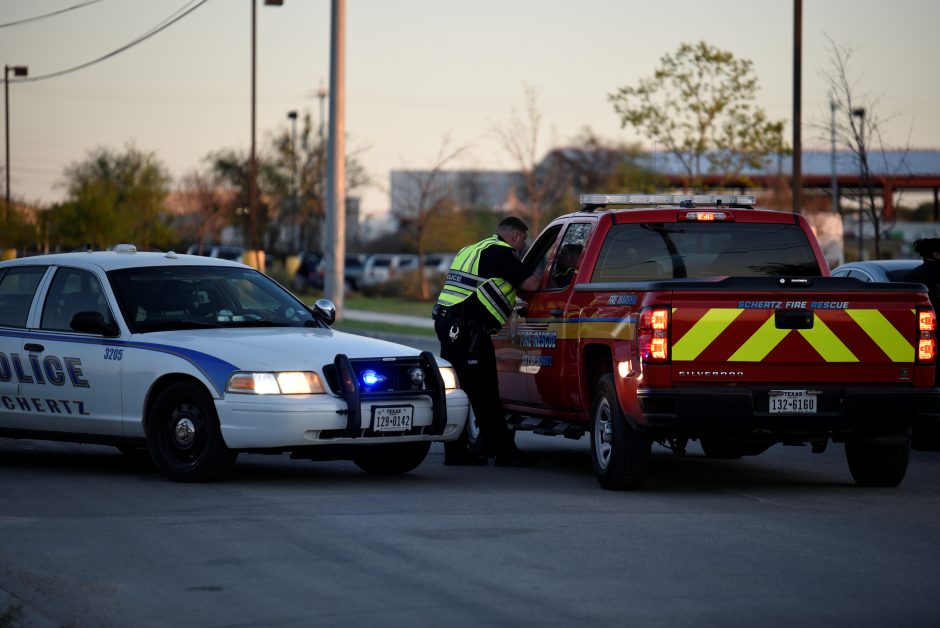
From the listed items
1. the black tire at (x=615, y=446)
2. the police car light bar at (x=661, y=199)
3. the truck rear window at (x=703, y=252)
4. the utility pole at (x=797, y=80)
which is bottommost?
the black tire at (x=615, y=446)

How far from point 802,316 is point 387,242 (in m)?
79.5

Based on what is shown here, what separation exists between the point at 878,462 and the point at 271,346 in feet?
13.8

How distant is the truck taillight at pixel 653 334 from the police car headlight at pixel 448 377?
5.52ft

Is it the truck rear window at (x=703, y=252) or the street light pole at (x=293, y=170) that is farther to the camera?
the street light pole at (x=293, y=170)

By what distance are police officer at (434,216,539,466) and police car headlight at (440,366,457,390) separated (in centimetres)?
83

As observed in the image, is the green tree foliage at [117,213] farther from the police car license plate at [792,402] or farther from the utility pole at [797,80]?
the police car license plate at [792,402]

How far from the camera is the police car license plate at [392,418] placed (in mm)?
10375

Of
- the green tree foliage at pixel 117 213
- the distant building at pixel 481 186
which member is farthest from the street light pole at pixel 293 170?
the distant building at pixel 481 186

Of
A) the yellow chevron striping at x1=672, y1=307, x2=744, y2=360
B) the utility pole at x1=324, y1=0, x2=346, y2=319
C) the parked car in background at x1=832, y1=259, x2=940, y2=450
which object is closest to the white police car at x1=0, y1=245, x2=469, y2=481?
the yellow chevron striping at x1=672, y1=307, x2=744, y2=360

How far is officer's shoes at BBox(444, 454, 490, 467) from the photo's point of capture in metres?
12.1

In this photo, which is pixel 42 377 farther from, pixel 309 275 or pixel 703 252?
pixel 309 275

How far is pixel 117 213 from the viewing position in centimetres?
5888

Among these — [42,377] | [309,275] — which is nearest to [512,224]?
[42,377]

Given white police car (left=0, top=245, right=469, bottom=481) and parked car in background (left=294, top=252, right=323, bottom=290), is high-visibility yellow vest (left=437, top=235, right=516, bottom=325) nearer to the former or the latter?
white police car (left=0, top=245, right=469, bottom=481)
